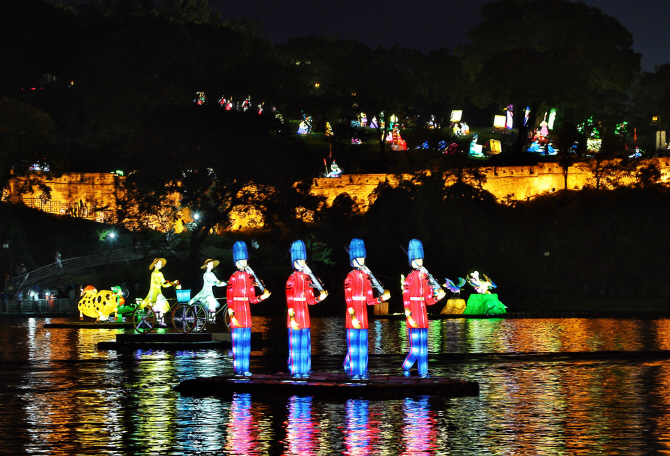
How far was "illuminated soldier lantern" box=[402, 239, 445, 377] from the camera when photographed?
14719mm

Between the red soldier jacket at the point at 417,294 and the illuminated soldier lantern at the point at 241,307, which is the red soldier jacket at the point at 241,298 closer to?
the illuminated soldier lantern at the point at 241,307

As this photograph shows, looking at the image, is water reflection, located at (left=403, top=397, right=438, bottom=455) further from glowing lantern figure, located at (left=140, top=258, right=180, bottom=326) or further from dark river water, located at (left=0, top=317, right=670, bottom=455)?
glowing lantern figure, located at (left=140, top=258, right=180, bottom=326)

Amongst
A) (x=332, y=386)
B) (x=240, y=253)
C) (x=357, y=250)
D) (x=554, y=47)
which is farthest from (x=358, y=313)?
(x=554, y=47)

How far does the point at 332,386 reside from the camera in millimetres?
13438

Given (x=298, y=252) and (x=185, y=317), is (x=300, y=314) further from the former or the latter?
(x=185, y=317)

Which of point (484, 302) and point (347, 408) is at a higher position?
point (484, 302)

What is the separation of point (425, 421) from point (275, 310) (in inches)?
1259

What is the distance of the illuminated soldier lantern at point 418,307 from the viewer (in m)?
14.7

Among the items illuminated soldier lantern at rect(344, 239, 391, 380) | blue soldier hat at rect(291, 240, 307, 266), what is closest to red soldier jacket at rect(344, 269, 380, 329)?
illuminated soldier lantern at rect(344, 239, 391, 380)

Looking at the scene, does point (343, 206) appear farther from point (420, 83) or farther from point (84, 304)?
point (420, 83)

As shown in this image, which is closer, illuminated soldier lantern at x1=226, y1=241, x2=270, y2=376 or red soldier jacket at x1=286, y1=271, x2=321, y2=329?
red soldier jacket at x1=286, y1=271, x2=321, y2=329

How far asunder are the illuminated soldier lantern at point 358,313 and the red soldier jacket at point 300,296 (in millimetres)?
575

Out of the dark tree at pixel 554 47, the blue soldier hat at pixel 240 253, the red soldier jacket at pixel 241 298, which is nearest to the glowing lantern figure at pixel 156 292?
the blue soldier hat at pixel 240 253

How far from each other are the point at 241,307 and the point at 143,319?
1105cm
